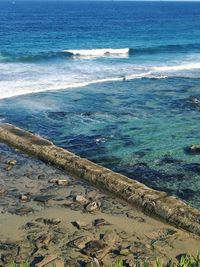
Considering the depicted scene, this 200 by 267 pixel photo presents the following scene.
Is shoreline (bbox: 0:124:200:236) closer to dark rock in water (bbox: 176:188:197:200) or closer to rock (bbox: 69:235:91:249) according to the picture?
dark rock in water (bbox: 176:188:197:200)

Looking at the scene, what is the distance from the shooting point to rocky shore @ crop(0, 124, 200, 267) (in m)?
11.4

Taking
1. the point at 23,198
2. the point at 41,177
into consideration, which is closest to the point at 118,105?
the point at 41,177

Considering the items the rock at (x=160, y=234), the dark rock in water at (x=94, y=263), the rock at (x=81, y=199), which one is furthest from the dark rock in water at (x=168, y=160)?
the dark rock in water at (x=94, y=263)

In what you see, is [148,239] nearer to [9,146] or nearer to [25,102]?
[9,146]

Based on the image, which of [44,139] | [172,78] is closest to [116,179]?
[44,139]

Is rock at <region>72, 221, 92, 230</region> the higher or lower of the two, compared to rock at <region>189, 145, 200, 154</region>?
higher

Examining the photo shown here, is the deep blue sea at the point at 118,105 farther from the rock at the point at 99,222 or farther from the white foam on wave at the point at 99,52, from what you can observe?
the rock at the point at 99,222

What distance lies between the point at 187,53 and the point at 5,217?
145ft

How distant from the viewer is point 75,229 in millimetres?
12562

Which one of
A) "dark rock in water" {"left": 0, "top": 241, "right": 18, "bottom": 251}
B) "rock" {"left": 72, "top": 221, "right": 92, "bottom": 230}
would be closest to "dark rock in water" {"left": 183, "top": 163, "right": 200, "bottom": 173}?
"rock" {"left": 72, "top": 221, "right": 92, "bottom": 230}

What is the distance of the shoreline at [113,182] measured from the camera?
518 inches

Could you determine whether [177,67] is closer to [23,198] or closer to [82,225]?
[23,198]

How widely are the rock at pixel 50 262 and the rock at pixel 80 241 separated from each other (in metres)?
0.63

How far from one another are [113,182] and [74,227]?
2.86 metres
